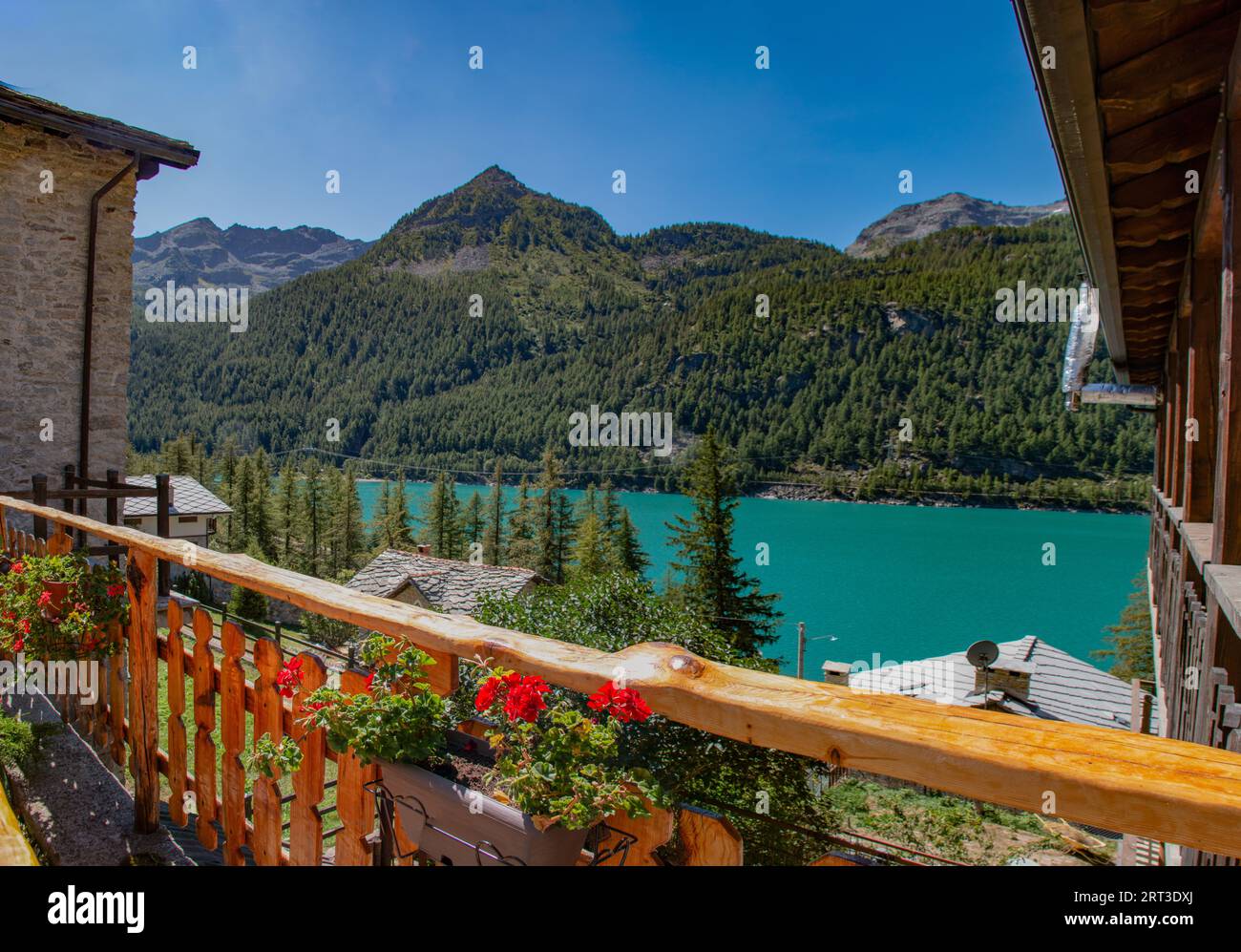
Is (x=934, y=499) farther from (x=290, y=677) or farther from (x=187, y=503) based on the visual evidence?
(x=290, y=677)

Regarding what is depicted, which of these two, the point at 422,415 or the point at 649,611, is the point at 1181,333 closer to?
the point at 649,611

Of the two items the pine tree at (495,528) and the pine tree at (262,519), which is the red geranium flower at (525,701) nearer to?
the pine tree at (495,528)

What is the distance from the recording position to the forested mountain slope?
395 ft

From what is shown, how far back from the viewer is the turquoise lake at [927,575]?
43.4 m

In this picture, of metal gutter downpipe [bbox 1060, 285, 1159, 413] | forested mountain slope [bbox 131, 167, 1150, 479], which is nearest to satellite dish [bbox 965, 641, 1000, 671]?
metal gutter downpipe [bbox 1060, 285, 1159, 413]

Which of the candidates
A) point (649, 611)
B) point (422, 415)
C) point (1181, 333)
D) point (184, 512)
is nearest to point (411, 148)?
point (184, 512)

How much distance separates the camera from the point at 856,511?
327ft

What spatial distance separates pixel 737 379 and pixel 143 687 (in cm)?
14467

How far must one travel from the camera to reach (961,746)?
0.92 metres

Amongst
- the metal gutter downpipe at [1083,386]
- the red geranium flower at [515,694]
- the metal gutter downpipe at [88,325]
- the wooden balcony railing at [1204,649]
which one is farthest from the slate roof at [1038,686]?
the red geranium flower at [515,694]

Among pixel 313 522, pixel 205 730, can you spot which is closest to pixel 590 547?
pixel 313 522

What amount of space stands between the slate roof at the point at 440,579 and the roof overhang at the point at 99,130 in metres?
17.9
